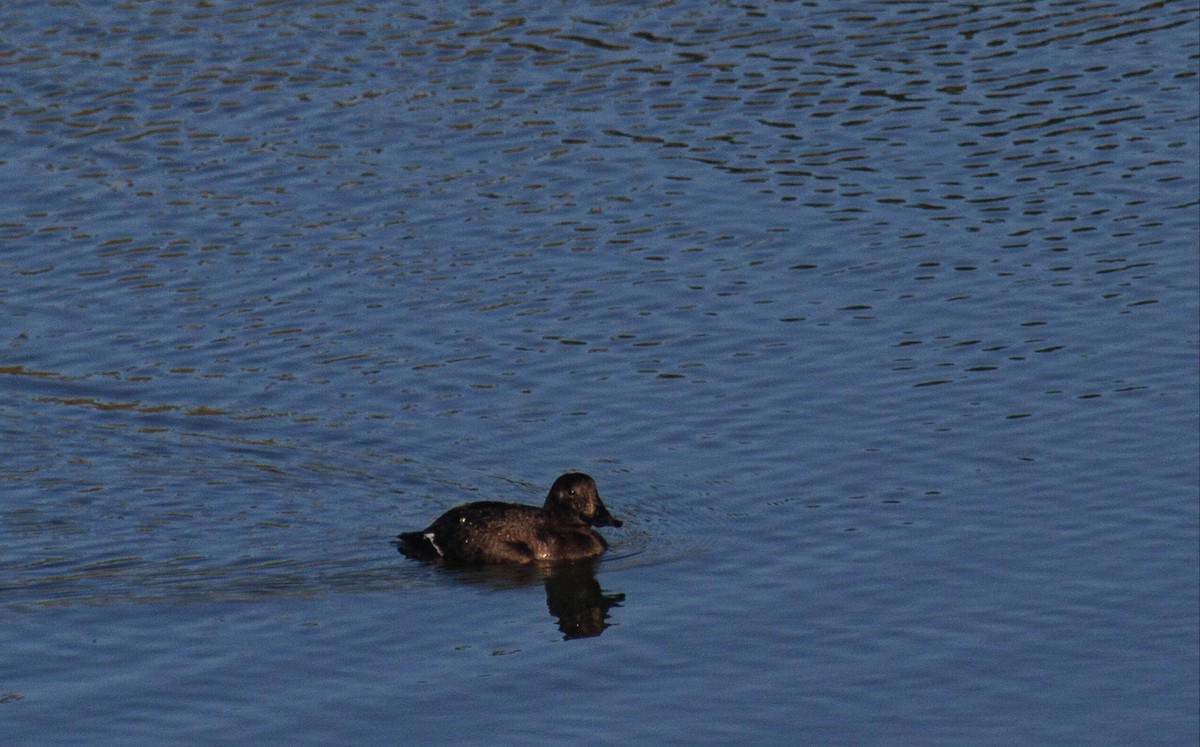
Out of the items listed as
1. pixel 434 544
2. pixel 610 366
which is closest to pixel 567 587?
pixel 434 544

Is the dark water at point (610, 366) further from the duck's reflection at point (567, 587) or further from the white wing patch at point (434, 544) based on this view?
the white wing patch at point (434, 544)

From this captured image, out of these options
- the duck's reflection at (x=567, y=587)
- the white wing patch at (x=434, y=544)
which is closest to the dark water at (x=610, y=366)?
the duck's reflection at (x=567, y=587)

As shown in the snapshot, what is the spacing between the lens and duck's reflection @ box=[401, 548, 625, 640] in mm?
17438

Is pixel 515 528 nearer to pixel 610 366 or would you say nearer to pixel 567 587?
pixel 567 587

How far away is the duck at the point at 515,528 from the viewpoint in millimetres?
18531

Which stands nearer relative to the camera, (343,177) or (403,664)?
(403,664)

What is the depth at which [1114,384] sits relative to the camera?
21.2 meters

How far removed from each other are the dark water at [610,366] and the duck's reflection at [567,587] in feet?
0.30

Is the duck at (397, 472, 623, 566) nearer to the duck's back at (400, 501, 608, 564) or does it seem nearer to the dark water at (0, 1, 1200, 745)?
the duck's back at (400, 501, 608, 564)

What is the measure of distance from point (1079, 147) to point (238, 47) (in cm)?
1069

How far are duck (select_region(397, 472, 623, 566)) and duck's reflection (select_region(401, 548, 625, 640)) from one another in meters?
0.09

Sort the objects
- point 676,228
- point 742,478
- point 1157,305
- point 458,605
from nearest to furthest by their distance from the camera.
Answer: point 458,605
point 742,478
point 1157,305
point 676,228

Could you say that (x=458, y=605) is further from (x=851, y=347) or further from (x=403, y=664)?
(x=851, y=347)

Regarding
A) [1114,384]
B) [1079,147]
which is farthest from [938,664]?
[1079,147]
